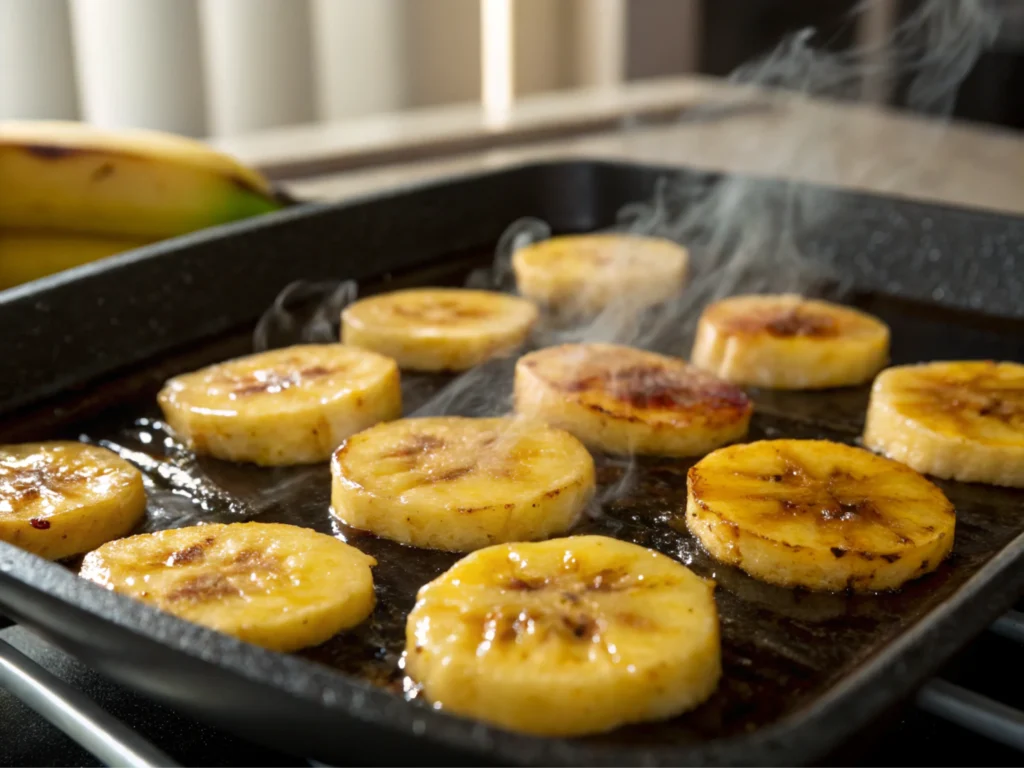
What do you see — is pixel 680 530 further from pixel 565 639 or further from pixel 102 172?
pixel 102 172

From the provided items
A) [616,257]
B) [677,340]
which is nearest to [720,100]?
[616,257]

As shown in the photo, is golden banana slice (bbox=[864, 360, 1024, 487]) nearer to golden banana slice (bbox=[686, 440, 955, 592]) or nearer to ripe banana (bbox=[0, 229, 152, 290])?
golden banana slice (bbox=[686, 440, 955, 592])

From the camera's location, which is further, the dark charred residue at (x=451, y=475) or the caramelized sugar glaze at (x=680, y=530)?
the dark charred residue at (x=451, y=475)

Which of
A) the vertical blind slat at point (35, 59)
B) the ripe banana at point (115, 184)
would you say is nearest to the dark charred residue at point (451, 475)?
the ripe banana at point (115, 184)

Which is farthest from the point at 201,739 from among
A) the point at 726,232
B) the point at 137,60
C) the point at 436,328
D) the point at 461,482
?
the point at 137,60

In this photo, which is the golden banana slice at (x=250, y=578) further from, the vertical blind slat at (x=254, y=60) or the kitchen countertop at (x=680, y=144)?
the vertical blind slat at (x=254, y=60)
